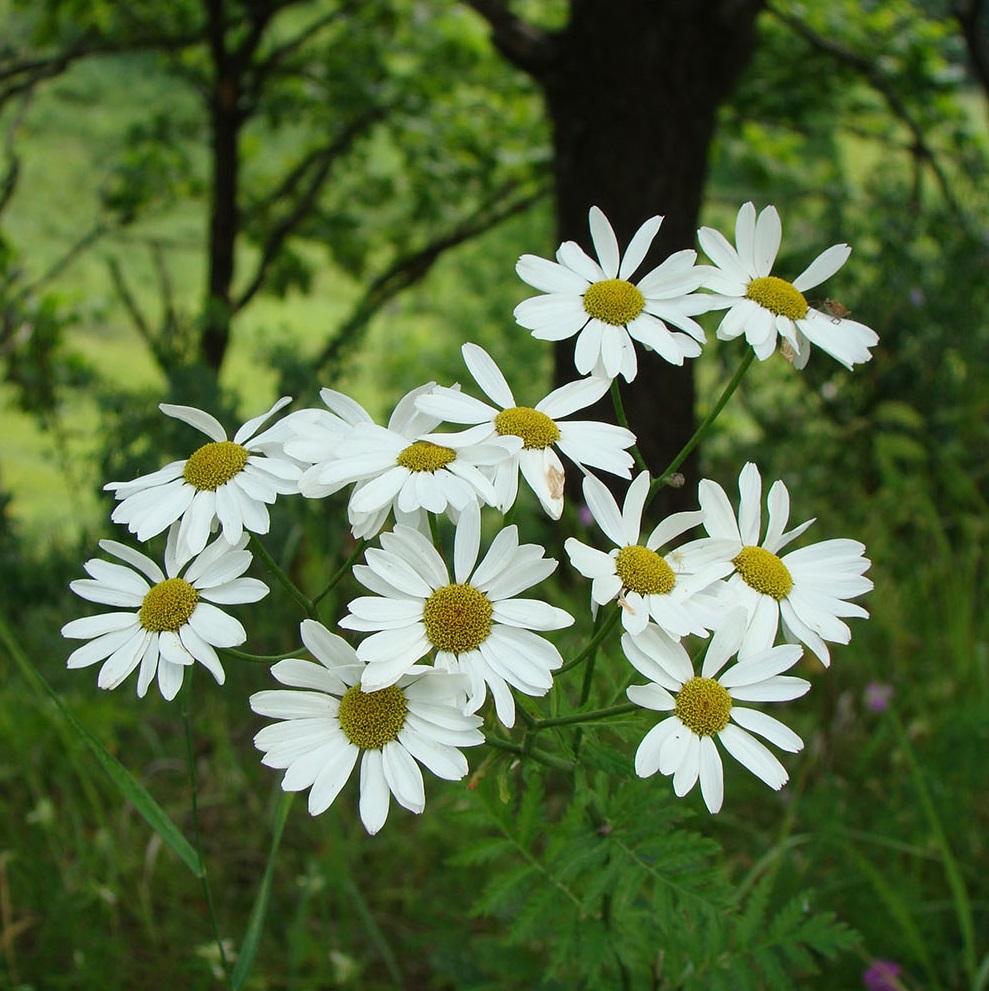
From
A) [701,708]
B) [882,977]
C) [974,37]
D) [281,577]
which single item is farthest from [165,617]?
[974,37]

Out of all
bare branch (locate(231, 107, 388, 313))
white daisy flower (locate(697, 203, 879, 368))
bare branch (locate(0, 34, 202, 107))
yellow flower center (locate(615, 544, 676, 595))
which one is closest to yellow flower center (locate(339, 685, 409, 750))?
yellow flower center (locate(615, 544, 676, 595))

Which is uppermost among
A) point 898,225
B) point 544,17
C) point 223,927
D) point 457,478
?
point 544,17

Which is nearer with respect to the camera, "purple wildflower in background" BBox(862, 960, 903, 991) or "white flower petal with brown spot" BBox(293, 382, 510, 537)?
"white flower petal with brown spot" BBox(293, 382, 510, 537)

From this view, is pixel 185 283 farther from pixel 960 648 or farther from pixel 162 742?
pixel 960 648

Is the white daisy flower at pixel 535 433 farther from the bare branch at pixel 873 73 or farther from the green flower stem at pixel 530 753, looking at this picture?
the bare branch at pixel 873 73

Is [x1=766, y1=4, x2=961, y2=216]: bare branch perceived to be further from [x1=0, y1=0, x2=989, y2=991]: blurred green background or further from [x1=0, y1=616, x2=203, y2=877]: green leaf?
[x1=0, y1=616, x2=203, y2=877]: green leaf

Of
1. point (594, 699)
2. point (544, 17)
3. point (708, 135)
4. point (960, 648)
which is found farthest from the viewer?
point (544, 17)

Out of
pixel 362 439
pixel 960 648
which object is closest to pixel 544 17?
pixel 960 648
